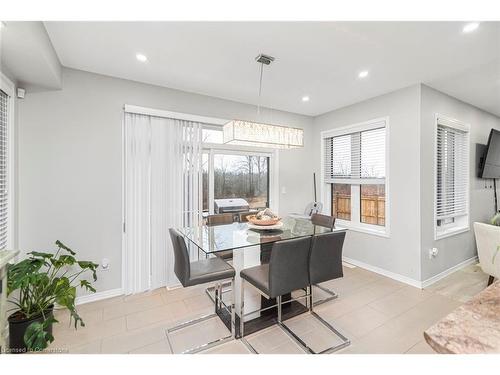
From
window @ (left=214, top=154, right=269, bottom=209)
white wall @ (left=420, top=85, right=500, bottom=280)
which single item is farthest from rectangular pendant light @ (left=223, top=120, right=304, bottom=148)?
white wall @ (left=420, top=85, right=500, bottom=280)

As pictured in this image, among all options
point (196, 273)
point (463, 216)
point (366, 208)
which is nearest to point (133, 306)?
point (196, 273)

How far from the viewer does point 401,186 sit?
3117 mm

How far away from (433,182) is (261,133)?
8.06 feet

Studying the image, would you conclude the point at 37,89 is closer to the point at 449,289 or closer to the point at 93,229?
the point at 93,229

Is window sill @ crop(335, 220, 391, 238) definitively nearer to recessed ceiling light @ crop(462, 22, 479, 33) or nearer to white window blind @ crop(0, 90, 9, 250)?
recessed ceiling light @ crop(462, 22, 479, 33)

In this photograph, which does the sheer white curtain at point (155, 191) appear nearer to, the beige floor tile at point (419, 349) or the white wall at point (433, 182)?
the beige floor tile at point (419, 349)

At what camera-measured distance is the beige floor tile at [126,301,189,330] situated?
88.0 inches

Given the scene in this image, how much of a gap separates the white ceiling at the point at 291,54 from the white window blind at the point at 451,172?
0.61m

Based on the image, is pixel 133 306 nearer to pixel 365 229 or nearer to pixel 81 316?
pixel 81 316

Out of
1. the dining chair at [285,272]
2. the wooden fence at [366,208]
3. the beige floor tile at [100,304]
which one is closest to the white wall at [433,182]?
the wooden fence at [366,208]

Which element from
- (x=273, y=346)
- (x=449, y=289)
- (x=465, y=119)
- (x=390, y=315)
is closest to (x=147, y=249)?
(x=273, y=346)

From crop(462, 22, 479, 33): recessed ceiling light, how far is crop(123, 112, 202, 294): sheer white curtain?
9.40ft
